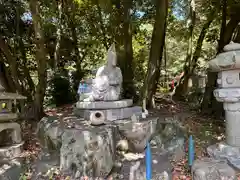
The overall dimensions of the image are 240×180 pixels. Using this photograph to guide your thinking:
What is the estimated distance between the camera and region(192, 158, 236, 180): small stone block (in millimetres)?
3994

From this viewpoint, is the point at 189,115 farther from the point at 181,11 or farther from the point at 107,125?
the point at 181,11

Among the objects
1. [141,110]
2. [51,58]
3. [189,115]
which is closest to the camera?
[141,110]

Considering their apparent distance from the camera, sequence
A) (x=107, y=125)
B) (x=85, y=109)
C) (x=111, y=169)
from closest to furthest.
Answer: (x=111, y=169), (x=107, y=125), (x=85, y=109)

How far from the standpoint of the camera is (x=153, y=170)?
4684mm

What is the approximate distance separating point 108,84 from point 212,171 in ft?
9.45

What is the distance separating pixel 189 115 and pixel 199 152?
218 cm

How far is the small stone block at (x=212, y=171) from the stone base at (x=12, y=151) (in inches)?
143

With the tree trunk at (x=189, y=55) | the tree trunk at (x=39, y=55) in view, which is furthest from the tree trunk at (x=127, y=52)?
the tree trunk at (x=189, y=55)

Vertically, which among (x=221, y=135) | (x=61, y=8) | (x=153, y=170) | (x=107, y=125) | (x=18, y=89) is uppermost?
(x=61, y=8)

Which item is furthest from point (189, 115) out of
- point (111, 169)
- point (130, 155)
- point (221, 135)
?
point (111, 169)

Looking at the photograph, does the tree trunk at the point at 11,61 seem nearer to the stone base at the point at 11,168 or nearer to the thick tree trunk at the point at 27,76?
the thick tree trunk at the point at 27,76

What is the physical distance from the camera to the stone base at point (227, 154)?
14.7 feet

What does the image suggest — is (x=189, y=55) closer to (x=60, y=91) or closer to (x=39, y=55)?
(x=60, y=91)

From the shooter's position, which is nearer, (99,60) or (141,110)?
(141,110)
